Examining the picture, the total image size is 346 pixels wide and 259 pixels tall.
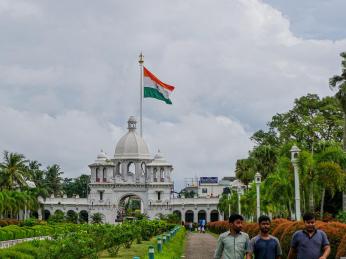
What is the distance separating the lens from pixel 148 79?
7981 centimetres

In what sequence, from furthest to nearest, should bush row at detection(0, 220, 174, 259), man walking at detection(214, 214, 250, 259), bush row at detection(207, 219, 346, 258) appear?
bush row at detection(0, 220, 174, 259) < bush row at detection(207, 219, 346, 258) < man walking at detection(214, 214, 250, 259)

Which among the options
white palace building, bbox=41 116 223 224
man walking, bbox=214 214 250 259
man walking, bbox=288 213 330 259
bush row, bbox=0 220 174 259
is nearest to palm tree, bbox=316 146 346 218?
bush row, bbox=0 220 174 259

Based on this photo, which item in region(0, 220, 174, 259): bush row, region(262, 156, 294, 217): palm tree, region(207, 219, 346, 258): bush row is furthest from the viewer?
region(262, 156, 294, 217): palm tree

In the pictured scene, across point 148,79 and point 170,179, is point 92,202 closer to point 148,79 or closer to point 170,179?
point 170,179

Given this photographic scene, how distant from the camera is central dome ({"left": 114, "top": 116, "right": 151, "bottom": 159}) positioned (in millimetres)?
113625

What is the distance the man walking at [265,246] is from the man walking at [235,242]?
152 millimetres

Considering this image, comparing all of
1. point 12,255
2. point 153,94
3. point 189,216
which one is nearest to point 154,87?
point 153,94

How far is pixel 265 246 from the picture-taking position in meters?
10.2

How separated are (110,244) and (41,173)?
91.9m

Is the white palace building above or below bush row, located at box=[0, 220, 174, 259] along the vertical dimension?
above

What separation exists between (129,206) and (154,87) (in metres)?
72.8

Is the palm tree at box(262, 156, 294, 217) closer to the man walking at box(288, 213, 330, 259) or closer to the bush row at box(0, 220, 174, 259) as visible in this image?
the bush row at box(0, 220, 174, 259)

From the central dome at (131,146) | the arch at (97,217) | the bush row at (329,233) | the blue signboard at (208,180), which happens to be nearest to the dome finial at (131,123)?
the central dome at (131,146)

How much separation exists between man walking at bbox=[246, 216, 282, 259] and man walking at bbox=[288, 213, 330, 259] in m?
0.57
